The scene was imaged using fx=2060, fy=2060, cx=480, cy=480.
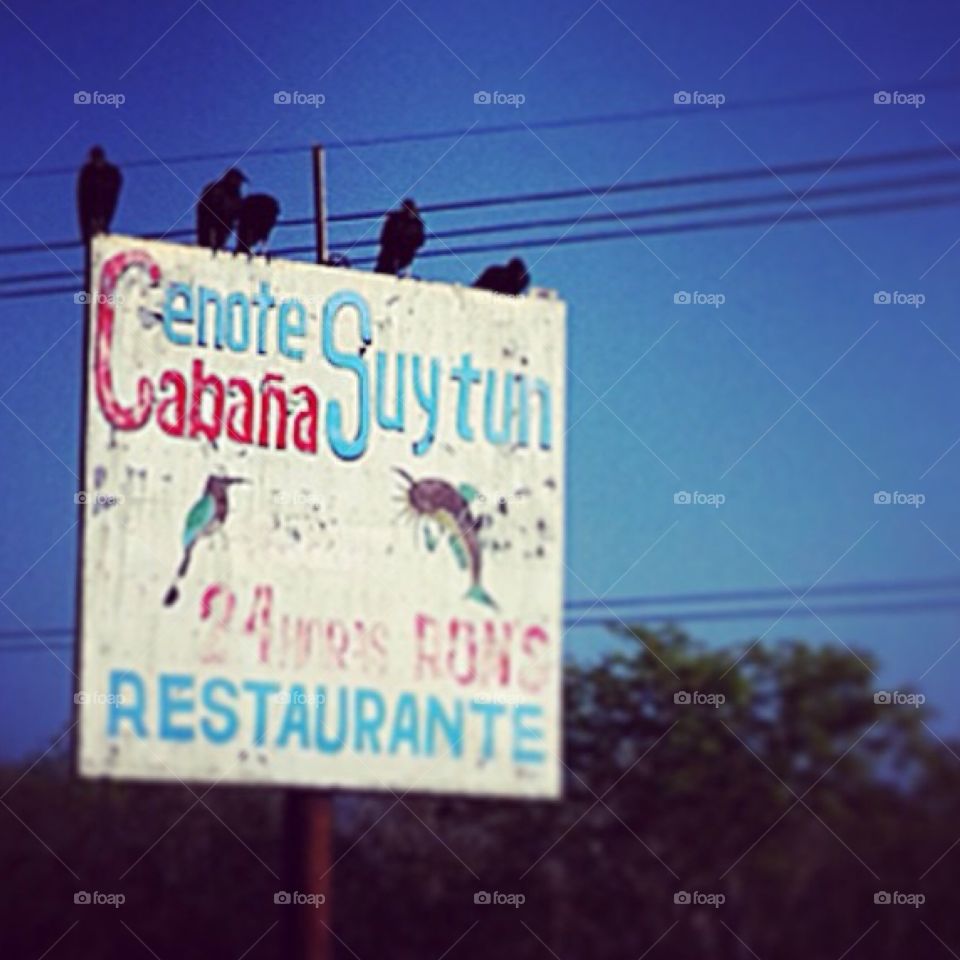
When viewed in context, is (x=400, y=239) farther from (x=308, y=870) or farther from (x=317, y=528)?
(x=308, y=870)

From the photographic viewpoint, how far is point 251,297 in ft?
44.1

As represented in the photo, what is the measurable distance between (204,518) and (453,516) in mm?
1704

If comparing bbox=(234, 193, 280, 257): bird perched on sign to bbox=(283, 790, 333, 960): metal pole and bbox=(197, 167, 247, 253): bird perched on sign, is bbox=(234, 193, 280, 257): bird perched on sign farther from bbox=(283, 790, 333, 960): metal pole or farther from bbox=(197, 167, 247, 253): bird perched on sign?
bbox=(283, 790, 333, 960): metal pole

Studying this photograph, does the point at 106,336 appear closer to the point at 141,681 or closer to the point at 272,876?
the point at 141,681

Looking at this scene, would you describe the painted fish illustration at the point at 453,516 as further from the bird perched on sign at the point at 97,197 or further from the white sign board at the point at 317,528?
the bird perched on sign at the point at 97,197

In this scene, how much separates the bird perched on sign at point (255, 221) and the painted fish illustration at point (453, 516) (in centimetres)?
177

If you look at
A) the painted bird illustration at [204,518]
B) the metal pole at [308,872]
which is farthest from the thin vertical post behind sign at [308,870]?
the painted bird illustration at [204,518]

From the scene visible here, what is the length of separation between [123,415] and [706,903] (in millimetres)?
7496

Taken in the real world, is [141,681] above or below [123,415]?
below

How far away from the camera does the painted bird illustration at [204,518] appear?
1273 cm

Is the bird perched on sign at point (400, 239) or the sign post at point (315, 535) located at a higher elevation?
the bird perched on sign at point (400, 239)

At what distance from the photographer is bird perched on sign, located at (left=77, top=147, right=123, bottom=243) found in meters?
13.1

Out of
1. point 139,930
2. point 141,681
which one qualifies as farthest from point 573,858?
point 141,681

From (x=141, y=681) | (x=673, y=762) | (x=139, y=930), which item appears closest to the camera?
(x=141, y=681)
